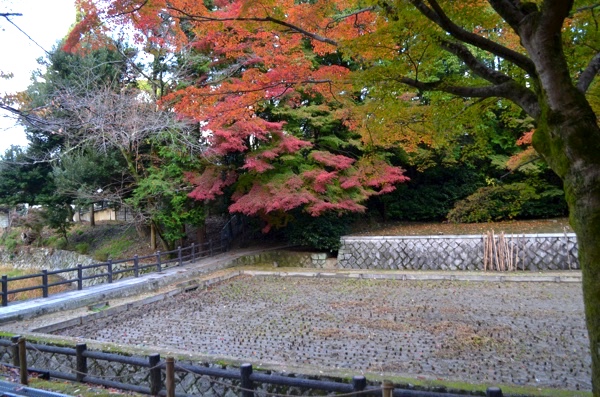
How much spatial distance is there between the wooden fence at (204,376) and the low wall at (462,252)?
10977 millimetres

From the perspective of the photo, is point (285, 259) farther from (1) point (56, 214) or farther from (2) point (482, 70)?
(2) point (482, 70)

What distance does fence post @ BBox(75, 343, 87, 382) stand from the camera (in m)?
5.65

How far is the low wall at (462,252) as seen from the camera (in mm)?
13664

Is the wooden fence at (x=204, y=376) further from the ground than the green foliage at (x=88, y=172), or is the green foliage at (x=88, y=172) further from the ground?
the green foliage at (x=88, y=172)

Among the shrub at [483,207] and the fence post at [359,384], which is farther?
the shrub at [483,207]

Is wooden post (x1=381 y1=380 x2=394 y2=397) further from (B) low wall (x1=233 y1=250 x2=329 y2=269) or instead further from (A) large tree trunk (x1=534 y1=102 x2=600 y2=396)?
(B) low wall (x1=233 y1=250 x2=329 y2=269)

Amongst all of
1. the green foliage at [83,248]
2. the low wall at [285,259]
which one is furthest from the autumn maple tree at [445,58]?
the green foliage at [83,248]

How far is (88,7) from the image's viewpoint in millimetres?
8023

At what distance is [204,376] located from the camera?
18.1 ft

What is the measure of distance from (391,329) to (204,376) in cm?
377

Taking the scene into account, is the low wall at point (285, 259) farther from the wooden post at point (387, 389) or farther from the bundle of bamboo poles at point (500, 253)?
the wooden post at point (387, 389)

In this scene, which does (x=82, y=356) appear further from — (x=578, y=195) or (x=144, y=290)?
(x=144, y=290)

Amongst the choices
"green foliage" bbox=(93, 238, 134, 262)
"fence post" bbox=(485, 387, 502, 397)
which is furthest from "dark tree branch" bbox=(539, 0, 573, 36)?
"green foliage" bbox=(93, 238, 134, 262)

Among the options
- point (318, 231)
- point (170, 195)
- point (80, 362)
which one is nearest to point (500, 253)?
point (318, 231)
